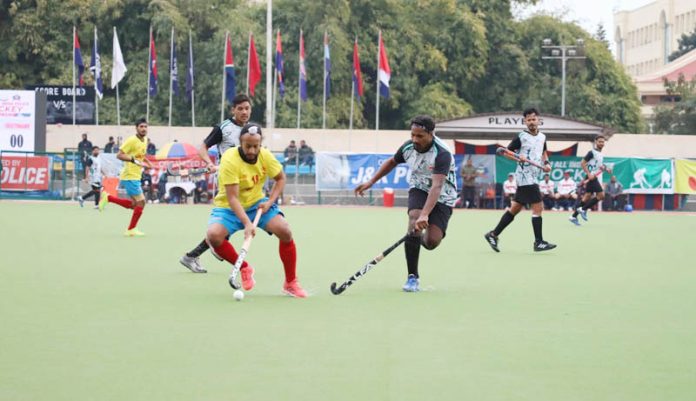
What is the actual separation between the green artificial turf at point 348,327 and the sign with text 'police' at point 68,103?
2720 centimetres

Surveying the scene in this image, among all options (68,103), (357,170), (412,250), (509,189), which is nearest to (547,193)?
(509,189)

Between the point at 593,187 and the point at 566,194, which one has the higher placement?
the point at 593,187

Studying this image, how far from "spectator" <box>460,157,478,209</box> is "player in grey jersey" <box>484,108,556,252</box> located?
56.1 feet

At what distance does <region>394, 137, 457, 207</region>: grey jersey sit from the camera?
1074 cm

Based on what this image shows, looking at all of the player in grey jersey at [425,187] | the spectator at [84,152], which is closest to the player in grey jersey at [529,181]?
the player in grey jersey at [425,187]

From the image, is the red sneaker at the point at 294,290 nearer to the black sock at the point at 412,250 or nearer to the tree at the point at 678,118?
the black sock at the point at 412,250

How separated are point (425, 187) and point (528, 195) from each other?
539 cm

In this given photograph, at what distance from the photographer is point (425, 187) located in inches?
440

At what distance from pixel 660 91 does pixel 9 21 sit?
5895cm

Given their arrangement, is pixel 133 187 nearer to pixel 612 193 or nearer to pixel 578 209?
pixel 578 209

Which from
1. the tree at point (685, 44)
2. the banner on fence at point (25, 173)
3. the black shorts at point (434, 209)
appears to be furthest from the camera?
the tree at point (685, 44)

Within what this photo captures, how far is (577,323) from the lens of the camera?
346 inches

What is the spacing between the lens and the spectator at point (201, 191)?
34.0m

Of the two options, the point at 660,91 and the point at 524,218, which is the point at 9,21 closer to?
the point at 524,218
